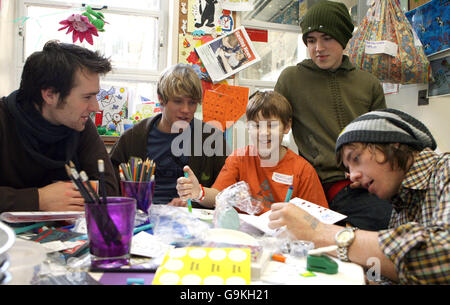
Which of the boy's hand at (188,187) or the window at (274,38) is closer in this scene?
the boy's hand at (188,187)

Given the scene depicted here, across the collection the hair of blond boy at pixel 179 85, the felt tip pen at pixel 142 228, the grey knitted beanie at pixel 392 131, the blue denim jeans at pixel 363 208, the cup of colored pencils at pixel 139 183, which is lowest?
the blue denim jeans at pixel 363 208

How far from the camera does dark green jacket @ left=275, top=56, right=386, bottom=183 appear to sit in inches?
66.3

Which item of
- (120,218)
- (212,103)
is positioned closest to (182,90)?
(212,103)

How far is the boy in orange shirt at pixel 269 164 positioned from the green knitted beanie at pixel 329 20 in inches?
14.1

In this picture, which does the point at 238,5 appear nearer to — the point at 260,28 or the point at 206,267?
the point at 260,28

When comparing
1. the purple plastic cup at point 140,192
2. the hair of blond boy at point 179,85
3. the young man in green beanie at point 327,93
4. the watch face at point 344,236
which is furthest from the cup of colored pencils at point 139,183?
the young man in green beanie at point 327,93

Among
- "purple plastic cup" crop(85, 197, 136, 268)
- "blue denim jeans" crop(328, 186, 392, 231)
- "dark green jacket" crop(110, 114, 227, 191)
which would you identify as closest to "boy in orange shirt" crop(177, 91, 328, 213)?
"blue denim jeans" crop(328, 186, 392, 231)

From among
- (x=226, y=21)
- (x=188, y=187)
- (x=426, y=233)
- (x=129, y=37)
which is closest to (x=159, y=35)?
(x=129, y=37)

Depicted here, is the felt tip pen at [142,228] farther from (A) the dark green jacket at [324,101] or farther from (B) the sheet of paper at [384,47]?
(B) the sheet of paper at [384,47]

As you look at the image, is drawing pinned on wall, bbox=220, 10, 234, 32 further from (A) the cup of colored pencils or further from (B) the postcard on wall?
(A) the cup of colored pencils

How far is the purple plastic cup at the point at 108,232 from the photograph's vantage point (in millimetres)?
633

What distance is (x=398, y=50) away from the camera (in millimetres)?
1803

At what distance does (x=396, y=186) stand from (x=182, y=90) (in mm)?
1097

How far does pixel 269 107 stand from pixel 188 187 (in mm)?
578
